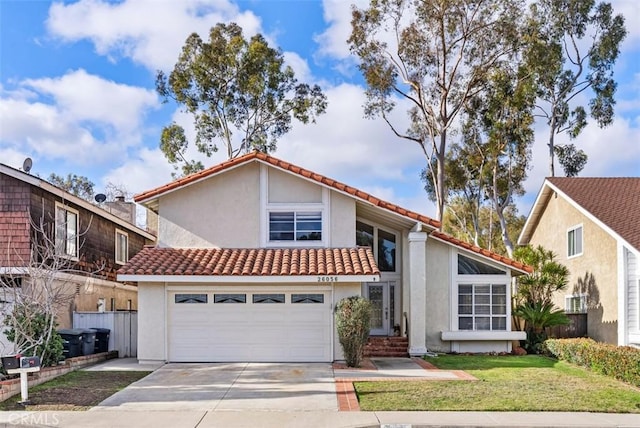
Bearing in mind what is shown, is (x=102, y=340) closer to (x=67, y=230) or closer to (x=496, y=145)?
(x=67, y=230)

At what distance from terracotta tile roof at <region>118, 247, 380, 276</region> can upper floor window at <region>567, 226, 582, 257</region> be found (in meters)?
9.31

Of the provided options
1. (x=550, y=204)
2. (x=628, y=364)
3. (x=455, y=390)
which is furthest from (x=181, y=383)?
(x=550, y=204)

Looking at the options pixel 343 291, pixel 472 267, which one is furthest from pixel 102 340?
pixel 472 267

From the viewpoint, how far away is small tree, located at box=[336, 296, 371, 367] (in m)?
16.7

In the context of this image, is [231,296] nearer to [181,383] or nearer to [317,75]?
[181,383]

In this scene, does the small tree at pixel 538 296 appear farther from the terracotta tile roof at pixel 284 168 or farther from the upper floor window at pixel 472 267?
the terracotta tile roof at pixel 284 168

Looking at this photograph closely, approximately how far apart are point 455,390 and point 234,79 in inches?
999

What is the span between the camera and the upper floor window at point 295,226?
19.4m

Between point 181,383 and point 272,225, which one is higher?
point 272,225

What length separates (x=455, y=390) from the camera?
1328 cm

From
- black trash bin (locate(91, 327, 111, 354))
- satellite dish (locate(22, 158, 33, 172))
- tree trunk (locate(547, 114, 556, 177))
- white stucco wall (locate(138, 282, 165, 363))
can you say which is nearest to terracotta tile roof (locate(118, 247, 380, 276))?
white stucco wall (locate(138, 282, 165, 363))

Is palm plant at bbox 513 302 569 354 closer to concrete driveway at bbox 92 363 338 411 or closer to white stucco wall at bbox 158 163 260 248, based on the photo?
concrete driveway at bbox 92 363 338 411

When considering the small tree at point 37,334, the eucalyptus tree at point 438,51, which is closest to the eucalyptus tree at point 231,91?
the eucalyptus tree at point 438,51

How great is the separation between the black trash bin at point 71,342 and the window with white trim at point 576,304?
16.5m
